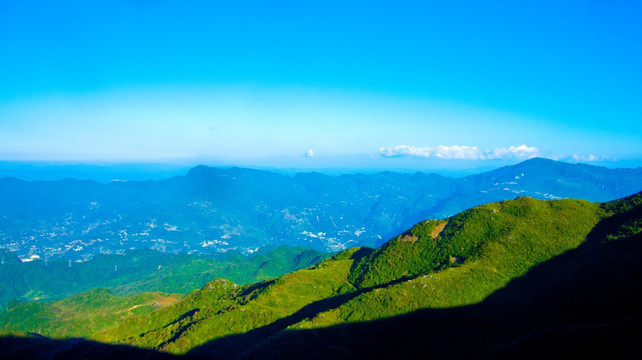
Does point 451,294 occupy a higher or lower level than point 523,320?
lower

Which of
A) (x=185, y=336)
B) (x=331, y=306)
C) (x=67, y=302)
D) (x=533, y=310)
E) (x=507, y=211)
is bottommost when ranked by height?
(x=67, y=302)

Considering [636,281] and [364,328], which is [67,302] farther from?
[636,281]

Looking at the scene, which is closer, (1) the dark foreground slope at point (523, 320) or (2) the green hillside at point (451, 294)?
(1) the dark foreground slope at point (523, 320)

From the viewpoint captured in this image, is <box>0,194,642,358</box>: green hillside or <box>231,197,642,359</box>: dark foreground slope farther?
<box>0,194,642,358</box>: green hillside

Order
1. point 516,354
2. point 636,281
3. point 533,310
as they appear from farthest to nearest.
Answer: point 533,310, point 636,281, point 516,354

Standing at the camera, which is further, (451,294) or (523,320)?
(451,294)

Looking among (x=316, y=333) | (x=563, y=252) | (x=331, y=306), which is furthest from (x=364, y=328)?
(x=563, y=252)

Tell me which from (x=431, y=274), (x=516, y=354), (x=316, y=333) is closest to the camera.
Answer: (x=516, y=354)

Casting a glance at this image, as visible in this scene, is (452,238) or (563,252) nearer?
(563,252)
